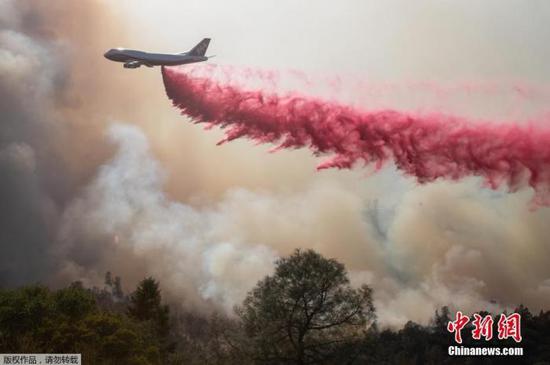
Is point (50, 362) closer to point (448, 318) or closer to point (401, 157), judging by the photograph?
point (401, 157)

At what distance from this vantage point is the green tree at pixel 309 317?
4394 cm

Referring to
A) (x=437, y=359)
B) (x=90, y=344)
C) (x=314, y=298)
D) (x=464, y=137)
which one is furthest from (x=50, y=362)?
(x=437, y=359)

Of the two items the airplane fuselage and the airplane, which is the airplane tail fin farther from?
the airplane fuselage

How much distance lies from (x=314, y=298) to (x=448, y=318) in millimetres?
45748

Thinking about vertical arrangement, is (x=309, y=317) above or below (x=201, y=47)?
below

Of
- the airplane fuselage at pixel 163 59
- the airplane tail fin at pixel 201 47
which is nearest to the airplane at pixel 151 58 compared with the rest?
the airplane fuselage at pixel 163 59

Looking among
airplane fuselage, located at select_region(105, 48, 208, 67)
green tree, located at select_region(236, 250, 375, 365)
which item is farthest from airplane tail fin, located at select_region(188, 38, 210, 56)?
green tree, located at select_region(236, 250, 375, 365)

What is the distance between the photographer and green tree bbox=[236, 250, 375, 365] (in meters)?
43.9

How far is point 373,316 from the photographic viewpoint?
146ft

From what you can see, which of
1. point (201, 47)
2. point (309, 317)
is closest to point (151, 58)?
point (201, 47)

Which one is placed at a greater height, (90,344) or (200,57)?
(200,57)

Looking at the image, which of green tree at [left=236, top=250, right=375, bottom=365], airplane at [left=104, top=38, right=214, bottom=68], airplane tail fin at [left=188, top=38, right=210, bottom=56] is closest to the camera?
green tree at [left=236, top=250, right=375, bottom=365]

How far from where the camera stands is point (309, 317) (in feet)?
144

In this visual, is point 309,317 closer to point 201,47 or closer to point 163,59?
point 163,59
